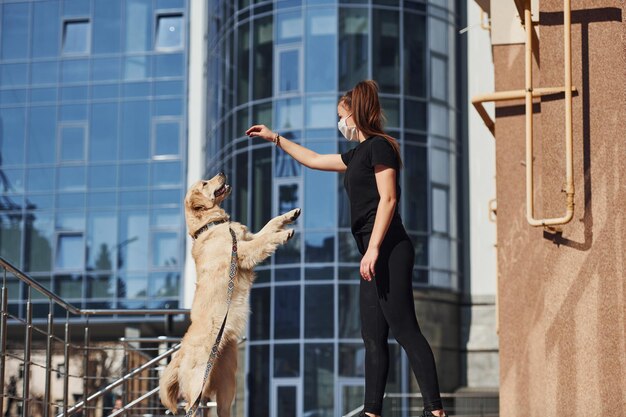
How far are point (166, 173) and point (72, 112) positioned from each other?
13.4ft

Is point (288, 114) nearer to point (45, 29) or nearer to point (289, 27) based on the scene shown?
point (289, 27)

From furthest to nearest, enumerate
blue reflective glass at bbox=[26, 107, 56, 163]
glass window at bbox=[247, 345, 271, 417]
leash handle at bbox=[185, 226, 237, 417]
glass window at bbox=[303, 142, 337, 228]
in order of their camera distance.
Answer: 1. blue reflective glass at bbox=[26, 107, 56, 163]
2. glass window at bbox=[303, 142, 337, 228]
3. glass window at bbox=[247, 345, 271, 417]
4. leash handle at bbox=[185, 226, 237, 417]

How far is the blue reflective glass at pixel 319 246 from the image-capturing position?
3039cm

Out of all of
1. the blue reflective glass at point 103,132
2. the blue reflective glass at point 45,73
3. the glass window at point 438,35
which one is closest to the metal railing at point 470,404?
the glass window at point 438,35

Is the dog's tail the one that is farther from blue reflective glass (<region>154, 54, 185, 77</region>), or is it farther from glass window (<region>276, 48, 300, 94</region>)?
blue reflective glass (<region>154, 54, 185, 77</region>)

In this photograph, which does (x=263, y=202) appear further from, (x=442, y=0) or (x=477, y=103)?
(x=477, y=103)

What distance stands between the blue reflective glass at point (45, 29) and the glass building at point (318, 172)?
25.6 ft

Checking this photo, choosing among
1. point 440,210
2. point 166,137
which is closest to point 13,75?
point 166,137

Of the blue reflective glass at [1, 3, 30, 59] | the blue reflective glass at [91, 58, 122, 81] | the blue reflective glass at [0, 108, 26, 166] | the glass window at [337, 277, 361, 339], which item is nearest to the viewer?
the glass window at [337, 277, 361, 339]

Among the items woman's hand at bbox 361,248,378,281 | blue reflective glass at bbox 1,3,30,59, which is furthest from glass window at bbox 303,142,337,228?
woman's hand at bbox 361,248,378,281

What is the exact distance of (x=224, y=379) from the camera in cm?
888

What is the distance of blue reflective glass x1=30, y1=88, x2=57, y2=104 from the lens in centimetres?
3888

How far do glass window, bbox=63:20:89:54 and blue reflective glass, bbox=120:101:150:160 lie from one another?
9.46ft

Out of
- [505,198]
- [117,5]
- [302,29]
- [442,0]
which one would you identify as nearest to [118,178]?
[117,5]
